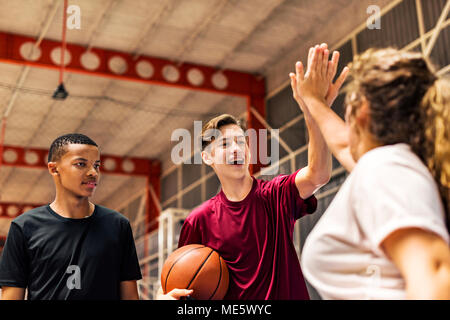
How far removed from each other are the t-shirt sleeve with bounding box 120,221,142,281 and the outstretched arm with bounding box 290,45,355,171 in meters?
1.50

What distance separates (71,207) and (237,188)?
1.12 m

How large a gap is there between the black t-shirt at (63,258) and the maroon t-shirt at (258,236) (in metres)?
0.55

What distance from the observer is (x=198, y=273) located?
333 centimetres

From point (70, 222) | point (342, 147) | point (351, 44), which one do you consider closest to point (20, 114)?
point (351, 44)

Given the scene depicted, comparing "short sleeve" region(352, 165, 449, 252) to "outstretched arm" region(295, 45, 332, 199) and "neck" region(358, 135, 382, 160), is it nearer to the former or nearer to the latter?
"neck" region(358, 135, 382, 160)

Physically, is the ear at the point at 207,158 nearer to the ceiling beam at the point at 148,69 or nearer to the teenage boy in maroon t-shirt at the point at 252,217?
the teenage boy in maroon t-shirt at the point at 252,217

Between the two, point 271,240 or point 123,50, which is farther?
point 123,50

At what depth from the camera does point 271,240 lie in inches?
145

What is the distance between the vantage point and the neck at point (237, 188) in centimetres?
394

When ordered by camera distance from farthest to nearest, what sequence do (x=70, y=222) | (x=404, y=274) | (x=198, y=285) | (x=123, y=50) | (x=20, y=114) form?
(x=20, y=114), (x=123, y=50), (x=70, y=222), (x=198, y=285), (x=404, y=274)

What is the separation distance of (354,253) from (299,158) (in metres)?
11.5

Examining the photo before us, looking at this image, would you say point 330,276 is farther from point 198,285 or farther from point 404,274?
point 198,285

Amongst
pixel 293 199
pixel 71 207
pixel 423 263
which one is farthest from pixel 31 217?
pixel 423 263
